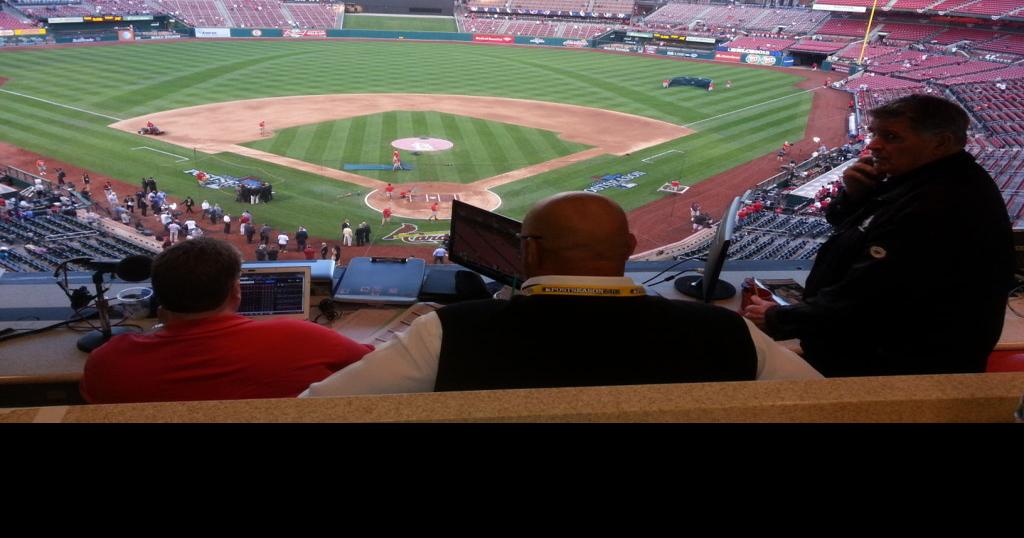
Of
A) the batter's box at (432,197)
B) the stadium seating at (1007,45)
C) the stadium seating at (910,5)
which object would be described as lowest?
the batter's box at (432,197)

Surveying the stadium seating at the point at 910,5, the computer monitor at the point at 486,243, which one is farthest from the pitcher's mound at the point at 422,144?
the stadium seating at the point at 910,5

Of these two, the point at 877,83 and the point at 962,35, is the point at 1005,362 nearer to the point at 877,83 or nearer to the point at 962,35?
the point at 877,83

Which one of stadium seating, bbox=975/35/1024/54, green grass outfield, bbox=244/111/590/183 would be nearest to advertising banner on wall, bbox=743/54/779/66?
stadium seating, bbox=975/35/1024/54

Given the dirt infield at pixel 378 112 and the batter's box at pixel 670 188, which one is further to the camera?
the dirt infield at pixel 378 112

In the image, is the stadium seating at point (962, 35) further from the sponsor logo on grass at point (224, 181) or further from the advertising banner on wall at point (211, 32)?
the advertising banner on wall at point (211, 32)

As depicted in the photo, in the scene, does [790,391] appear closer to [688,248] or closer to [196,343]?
[196,343]

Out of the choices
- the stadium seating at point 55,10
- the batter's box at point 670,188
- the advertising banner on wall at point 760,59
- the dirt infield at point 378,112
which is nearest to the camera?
the batter's box at point 670,188

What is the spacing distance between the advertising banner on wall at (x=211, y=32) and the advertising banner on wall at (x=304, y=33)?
2.84 metres

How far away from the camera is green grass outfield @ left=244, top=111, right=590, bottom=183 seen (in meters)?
10.6

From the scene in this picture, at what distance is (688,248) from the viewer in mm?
5801

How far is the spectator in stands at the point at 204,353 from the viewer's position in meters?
1.38

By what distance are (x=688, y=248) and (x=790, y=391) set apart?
520 cm

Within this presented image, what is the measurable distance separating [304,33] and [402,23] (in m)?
5.72
